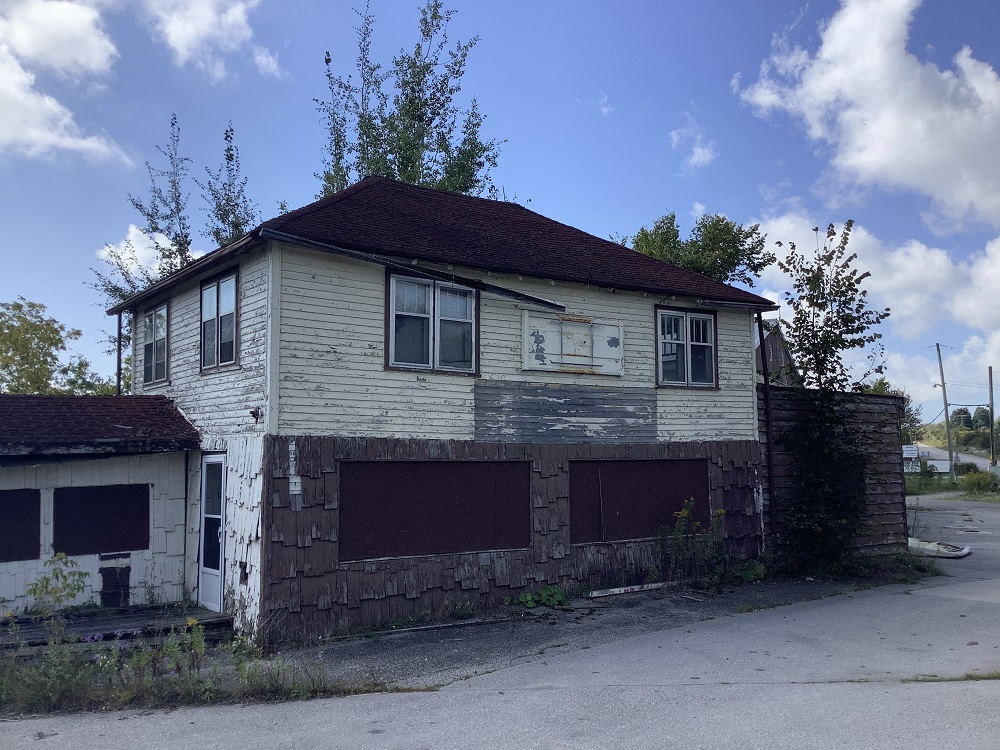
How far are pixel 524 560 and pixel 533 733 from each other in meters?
5.97

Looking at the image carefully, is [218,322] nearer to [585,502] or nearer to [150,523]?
[150,523]

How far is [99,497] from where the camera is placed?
11.8 m

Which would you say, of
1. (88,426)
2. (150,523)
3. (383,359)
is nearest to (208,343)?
(88,426)

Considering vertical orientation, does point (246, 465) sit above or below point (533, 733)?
above

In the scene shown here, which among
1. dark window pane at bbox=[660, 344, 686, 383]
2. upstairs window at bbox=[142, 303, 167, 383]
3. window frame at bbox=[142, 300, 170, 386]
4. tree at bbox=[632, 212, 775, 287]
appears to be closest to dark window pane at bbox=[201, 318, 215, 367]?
window frame at bbox=[142, 300, 170, 386]

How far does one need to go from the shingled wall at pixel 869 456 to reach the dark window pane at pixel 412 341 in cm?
710

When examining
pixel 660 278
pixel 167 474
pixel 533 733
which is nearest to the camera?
pixel 533 733

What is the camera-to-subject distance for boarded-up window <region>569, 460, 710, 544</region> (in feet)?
44.8

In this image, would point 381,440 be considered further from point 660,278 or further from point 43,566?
point 660,278

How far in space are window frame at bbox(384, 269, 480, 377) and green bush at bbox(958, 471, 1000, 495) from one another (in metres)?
36.8

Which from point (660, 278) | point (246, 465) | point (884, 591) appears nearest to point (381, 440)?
point (246, 465)

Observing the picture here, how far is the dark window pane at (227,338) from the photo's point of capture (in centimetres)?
1192

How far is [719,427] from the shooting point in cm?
1533

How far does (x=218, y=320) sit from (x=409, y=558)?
14.8 feet
